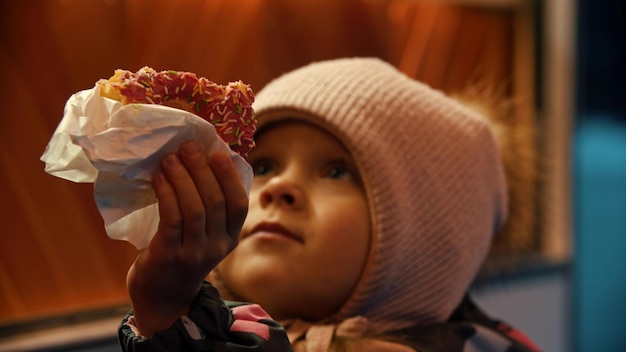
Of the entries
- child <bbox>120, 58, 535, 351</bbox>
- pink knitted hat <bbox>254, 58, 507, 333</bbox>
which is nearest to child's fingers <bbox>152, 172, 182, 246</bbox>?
child <bbox>120, 58, 535, 351</bbox>

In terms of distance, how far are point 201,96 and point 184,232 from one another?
0.10m

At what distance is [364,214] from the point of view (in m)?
0.71

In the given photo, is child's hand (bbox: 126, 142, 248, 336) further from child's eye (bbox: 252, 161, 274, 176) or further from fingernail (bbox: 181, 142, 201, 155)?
child's eye (bbox: 252, 161, 274, 176)

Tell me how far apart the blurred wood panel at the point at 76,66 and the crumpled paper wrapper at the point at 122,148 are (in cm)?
30

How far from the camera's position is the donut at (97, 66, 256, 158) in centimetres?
44

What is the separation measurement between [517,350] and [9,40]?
0.80 meters

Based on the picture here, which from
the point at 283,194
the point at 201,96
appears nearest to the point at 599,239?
the point at 283,194

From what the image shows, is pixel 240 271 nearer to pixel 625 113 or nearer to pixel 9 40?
pixel 9 40

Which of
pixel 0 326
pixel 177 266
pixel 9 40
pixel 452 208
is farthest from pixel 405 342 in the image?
pixel 9 40

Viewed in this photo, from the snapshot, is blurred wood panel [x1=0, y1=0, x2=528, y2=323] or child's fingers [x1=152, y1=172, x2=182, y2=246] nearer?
child's fingers [x1=152, y1=172, x2=182, y2=246]

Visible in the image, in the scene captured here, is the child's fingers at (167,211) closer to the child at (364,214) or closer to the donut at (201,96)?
the donut at (201,96)

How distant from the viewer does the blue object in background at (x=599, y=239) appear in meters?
1.94

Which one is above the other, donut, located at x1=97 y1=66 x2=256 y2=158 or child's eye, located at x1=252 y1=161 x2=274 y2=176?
donut, located at x1=97 y1=66 x2=256 y2=158

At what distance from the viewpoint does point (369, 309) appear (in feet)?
2.33
